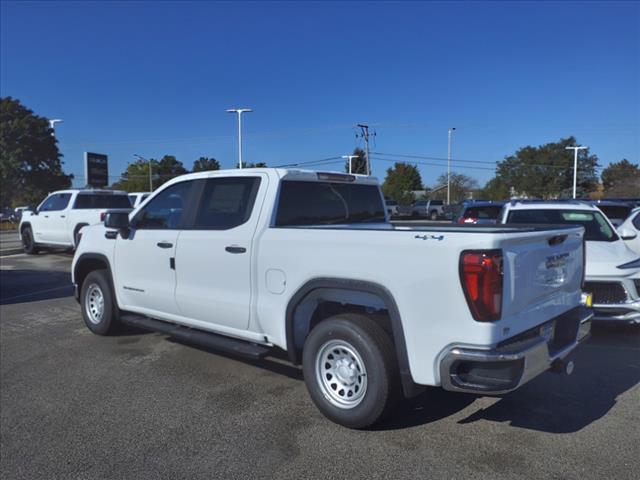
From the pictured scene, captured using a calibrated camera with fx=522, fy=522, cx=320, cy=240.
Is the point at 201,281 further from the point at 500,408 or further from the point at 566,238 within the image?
the point at 566,238

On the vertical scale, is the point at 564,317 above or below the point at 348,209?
below

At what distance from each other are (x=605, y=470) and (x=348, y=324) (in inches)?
72.8

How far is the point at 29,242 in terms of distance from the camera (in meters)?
16.7

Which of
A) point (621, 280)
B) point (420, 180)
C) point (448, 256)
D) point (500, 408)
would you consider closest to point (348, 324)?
point (448, 256)

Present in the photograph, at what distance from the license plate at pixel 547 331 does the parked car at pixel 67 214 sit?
42.0 feet

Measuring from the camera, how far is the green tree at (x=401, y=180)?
66000 millimetres

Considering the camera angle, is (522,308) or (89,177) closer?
(522,308)

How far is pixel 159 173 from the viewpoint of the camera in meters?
78.8

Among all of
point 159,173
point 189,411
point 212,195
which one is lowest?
point 189,411

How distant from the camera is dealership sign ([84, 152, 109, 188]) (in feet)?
101

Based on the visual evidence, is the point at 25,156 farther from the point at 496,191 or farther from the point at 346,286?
the point at 496,191

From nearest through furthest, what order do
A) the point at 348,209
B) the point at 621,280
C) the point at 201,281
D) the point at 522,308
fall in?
the point at 522,308, the point at 201,281, the point at 348,209, the point at 621,280

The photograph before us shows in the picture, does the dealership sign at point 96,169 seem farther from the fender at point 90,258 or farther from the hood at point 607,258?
the hood at point 607,258

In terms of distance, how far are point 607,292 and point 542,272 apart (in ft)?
10.1
